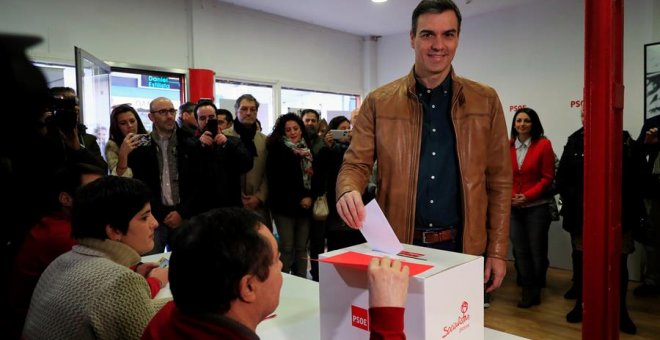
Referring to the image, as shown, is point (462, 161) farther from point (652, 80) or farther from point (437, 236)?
point (652, 80)

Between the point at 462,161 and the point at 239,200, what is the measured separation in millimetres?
2141

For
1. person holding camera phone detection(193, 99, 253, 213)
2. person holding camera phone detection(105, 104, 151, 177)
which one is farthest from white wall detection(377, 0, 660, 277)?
person holding camera phone detection(105, 104, 151, 177)

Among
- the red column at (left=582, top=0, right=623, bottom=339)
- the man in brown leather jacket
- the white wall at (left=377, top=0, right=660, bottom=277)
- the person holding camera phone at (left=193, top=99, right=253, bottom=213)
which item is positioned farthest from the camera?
the white wall at (left=377, top=0, right=660, bottom=277)

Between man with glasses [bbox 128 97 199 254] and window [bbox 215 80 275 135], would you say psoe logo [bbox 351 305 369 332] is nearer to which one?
man with glasses [bbox 128 97 199 254]

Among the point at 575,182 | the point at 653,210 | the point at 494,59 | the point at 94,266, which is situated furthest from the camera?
the point at 494,59

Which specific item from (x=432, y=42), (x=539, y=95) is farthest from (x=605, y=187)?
(x=539, y=95)

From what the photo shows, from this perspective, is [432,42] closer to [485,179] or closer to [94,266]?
[485,179]

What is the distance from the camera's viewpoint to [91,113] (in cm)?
387

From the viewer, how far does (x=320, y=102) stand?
680 centimetres

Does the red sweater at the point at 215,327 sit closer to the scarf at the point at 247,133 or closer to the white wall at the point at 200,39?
the scarf at the point at 247,133

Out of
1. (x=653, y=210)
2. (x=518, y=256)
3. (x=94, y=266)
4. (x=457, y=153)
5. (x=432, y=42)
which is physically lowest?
(x=518, y=256)

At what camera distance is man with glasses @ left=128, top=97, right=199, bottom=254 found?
312 centimetres

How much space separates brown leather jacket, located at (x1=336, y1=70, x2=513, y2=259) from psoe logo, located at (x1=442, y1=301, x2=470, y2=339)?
1.70ft

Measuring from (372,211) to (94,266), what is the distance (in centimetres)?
70
